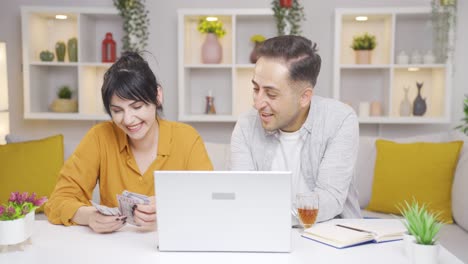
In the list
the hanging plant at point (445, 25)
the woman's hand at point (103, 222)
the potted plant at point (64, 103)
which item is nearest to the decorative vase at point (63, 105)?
the potted plant at point (64, 103)

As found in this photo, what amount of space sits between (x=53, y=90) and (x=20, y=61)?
1.14 feet

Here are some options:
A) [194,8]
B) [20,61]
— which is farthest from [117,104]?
[20,61]

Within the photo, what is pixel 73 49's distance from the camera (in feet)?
12.2

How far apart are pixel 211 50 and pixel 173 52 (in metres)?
0.40

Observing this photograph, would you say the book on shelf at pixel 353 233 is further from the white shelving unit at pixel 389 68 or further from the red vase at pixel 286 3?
the red vase at pixel 286 3

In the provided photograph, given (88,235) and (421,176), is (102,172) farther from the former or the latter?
(421,176)

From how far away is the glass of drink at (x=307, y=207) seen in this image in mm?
1442

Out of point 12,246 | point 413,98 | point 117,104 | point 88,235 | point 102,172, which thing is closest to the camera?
point 12,246

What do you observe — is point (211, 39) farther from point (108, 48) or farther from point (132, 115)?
point (132, 115)

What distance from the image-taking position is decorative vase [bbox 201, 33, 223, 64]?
3.70 meters

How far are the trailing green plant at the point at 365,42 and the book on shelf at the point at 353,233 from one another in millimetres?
2294

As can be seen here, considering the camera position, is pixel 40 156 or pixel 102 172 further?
pixel 40 156

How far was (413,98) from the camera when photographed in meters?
3.75

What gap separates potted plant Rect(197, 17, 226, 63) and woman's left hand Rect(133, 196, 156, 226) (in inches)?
92.7
